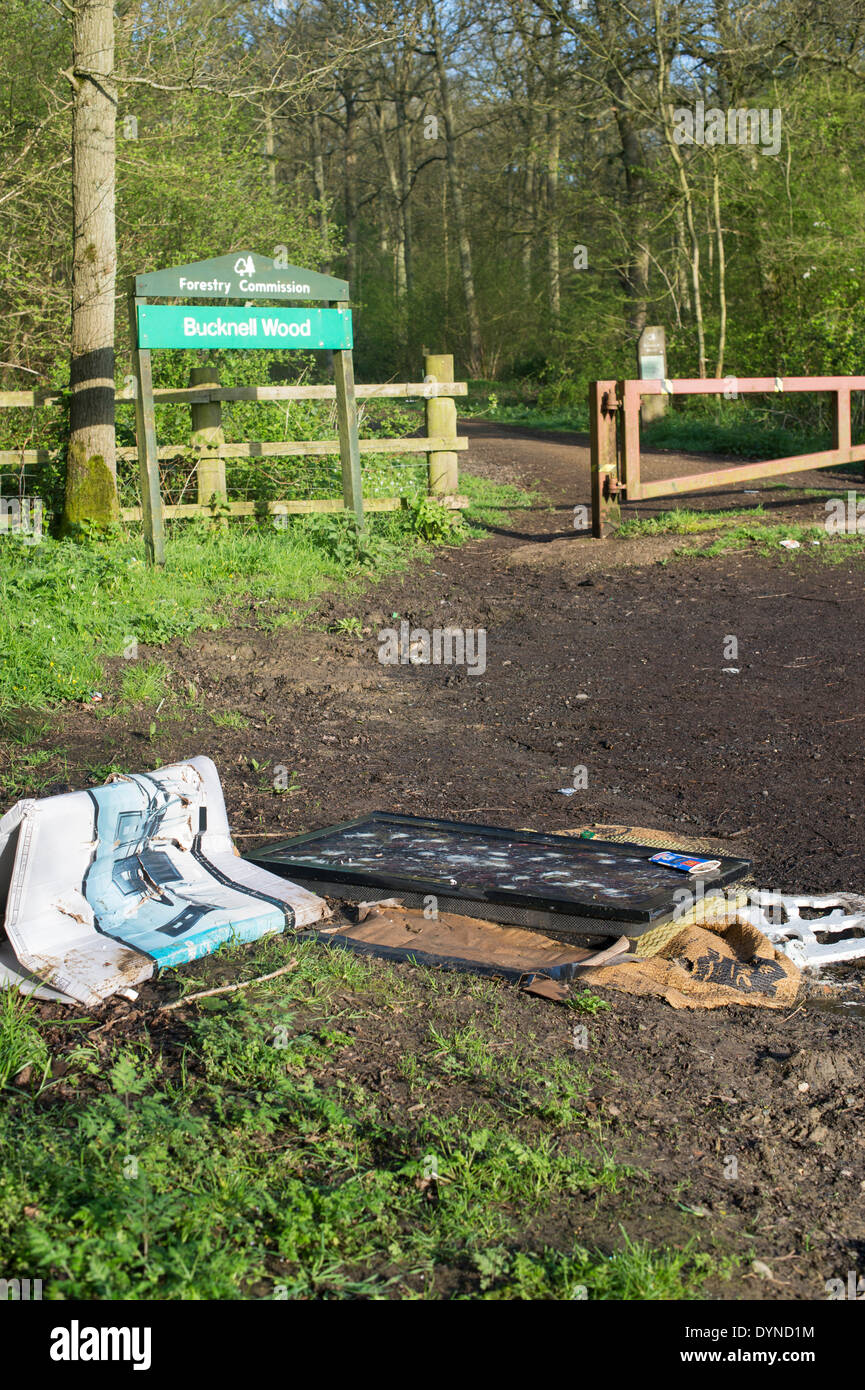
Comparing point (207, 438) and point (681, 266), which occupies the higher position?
point (681, 266)

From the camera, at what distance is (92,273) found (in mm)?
10023

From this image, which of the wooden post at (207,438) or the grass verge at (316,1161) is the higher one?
the wooden post at (207,438)

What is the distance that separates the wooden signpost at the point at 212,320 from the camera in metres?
9.48

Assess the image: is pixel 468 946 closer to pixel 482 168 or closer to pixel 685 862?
pixel 685 862

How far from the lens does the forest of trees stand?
1164 cm

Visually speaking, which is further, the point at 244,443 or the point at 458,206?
the point at 458,206

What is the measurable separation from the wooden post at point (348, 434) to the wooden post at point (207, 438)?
3.90 ft

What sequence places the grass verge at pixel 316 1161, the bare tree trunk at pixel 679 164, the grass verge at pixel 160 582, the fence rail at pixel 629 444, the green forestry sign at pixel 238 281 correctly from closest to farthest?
1. the grass verge at pixel 316 1161
2. the grass verge at pixel 160 582
3. the green forestry sign at pixel 238 281
4. the fence rail at pixel 629 444
5. the bare tree trunk at pixel 679 164

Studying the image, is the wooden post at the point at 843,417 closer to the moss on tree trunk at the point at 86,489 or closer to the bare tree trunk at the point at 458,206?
the moss on tree trunk at the point at 86,489

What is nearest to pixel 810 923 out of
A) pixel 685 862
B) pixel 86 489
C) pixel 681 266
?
pixel 685 862

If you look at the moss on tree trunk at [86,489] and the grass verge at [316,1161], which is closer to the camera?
the grass verge at [316,1161]

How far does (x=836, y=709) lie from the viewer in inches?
256

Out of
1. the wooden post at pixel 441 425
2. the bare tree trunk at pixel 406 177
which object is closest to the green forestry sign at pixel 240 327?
the wooden post at pixel 441 425

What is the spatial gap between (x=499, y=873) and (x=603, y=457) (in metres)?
7.53
